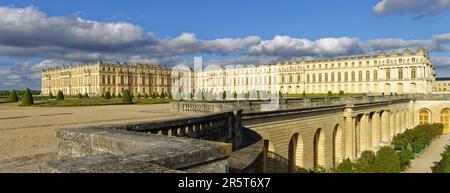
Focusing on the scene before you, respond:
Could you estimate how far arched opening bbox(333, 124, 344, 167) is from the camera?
921 inches

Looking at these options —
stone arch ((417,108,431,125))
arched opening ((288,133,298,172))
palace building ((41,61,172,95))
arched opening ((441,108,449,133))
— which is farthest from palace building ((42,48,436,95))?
arched opening ((288,133,298,172))

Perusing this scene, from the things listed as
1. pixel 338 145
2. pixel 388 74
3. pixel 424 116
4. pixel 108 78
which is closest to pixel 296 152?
pixel 338 145

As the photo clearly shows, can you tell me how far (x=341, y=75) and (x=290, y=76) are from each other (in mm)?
13203

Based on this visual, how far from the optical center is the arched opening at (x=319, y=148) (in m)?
21.1

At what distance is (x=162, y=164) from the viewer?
370cm

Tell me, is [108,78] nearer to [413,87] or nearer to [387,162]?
[413,87]

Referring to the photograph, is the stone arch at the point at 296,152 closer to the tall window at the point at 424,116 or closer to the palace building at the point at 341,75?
the tall window at the point at 424,116

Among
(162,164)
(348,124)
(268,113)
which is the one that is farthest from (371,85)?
(162,164)

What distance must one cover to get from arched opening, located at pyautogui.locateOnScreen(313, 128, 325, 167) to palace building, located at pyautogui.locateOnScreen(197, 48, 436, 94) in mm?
56143

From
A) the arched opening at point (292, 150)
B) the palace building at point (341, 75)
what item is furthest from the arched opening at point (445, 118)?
the arched opening at point (292, 150)

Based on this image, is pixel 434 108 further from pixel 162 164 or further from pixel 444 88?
pixel 444 88

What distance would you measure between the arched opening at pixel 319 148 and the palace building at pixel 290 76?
152ft

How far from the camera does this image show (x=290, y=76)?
88.0 meters
